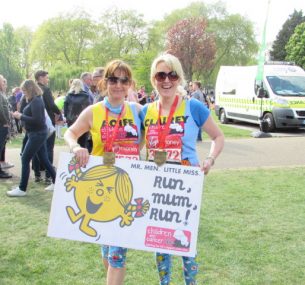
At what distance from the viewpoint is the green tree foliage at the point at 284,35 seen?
63928 millimetres

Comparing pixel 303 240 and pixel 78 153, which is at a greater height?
pixel 78 153

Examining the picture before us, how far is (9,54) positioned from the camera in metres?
65.3

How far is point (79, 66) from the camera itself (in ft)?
189

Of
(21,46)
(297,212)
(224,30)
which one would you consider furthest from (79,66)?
(297,212)

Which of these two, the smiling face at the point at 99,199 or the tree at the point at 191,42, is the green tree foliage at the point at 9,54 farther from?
the smiling face at the point at 99,199

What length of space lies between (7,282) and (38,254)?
1.86ft

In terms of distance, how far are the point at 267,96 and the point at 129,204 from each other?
13.1 meters

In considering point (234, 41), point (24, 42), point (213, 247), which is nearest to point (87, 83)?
point (213, 247)

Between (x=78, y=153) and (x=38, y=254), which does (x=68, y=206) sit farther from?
(x=38, y=254)

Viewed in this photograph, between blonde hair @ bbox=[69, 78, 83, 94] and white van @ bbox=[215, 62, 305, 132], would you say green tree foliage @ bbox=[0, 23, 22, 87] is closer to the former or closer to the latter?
white van @ bbox=[215, 62, 305, 132]

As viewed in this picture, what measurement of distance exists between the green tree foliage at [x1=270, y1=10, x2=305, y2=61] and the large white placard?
6461 centimetres

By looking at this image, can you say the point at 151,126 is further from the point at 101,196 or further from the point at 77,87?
the point at 77,87

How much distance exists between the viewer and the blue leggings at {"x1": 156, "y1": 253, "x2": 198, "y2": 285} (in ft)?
9.37

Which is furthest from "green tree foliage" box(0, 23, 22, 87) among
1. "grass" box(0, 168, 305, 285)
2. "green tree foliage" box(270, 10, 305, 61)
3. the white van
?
"grass" box(0, 168, 305, 285)
